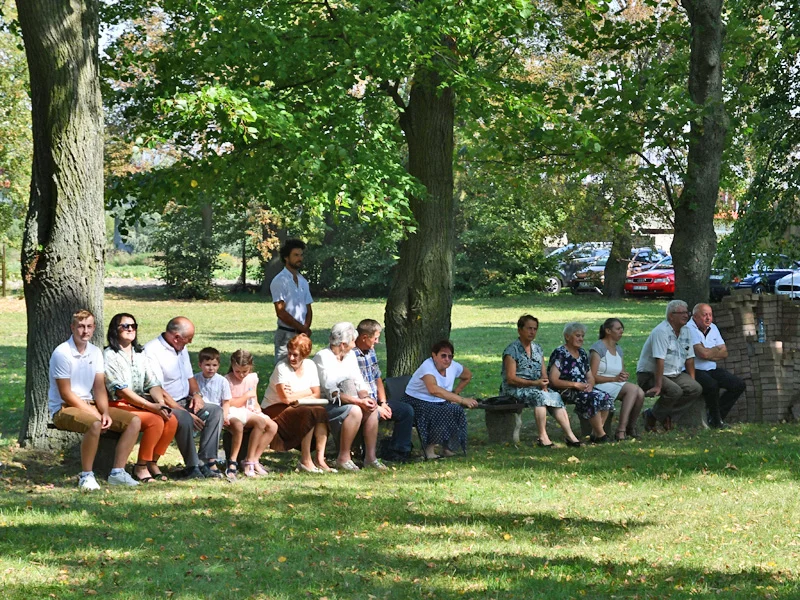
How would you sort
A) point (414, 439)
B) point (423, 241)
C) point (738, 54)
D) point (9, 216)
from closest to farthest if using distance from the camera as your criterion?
point (414, 439) < point (423, 241) < point (738, 54) < point (9, 216)

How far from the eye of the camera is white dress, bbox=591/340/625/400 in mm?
11688

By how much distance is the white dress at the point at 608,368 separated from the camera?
11688mm

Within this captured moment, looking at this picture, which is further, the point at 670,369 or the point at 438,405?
the point at 670,369

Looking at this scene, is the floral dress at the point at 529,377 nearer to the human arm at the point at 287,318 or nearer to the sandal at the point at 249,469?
the human arm at the point at 287,318

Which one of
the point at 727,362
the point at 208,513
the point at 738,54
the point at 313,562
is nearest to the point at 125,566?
the point at 313,562

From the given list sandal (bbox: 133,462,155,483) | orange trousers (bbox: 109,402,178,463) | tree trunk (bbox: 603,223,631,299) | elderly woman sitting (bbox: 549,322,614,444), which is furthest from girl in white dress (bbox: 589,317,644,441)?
tree trunk (bbox: 603,223,631,299)

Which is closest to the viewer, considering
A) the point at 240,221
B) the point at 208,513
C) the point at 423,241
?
the point at 208,513

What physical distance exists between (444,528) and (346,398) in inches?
114

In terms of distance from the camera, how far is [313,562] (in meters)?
6.61

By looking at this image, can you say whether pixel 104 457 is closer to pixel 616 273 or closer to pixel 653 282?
pixel 653 282

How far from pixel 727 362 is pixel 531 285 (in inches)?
1187

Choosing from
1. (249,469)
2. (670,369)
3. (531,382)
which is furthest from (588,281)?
(249,469)

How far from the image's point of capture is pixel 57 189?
10.3m

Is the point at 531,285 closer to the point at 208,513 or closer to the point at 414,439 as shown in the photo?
the point at 414,439
